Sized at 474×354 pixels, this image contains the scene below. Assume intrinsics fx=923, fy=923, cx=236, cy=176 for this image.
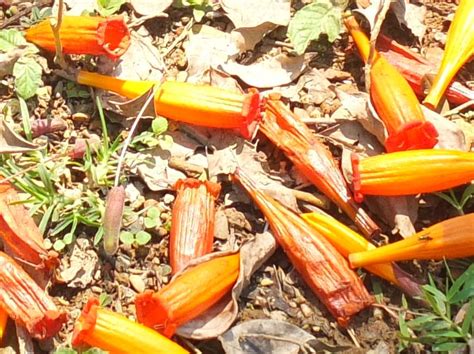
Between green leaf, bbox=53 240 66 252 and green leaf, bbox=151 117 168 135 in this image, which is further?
green leaf, bbox=151 117 168 135

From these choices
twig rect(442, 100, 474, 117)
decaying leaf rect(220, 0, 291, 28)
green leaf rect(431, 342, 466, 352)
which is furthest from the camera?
decaying leaf rect(220, 0, 291, 28)

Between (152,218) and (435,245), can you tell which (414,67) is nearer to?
(435,245)

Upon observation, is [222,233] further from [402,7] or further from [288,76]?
[402,7]

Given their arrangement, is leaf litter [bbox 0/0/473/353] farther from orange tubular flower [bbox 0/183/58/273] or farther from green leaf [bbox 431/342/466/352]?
green leaf [bbox 431/342/466/352]

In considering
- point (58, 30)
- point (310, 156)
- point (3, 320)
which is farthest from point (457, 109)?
point (3, 320)

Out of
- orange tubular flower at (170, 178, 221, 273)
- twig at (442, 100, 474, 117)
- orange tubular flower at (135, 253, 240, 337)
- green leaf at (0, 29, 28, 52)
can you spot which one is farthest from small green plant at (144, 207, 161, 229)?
twig at (442, 100, 474, 117)

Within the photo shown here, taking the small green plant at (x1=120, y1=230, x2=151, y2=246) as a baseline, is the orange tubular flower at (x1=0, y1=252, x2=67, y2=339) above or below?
below

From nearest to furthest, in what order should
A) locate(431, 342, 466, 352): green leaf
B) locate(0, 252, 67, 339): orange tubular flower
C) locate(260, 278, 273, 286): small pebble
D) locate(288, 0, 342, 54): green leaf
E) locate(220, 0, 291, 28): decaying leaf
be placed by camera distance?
1. locate(431, 342, 466, 352): green leaf
2. locate(0, 252, 67, 339): orange tubular flower
3. locate(260, 278, 273, 286): small pebble
4. locate(288, 0, 342, 54): green leaf
5. locate(220, 0, 291, 28): decaying leaf
